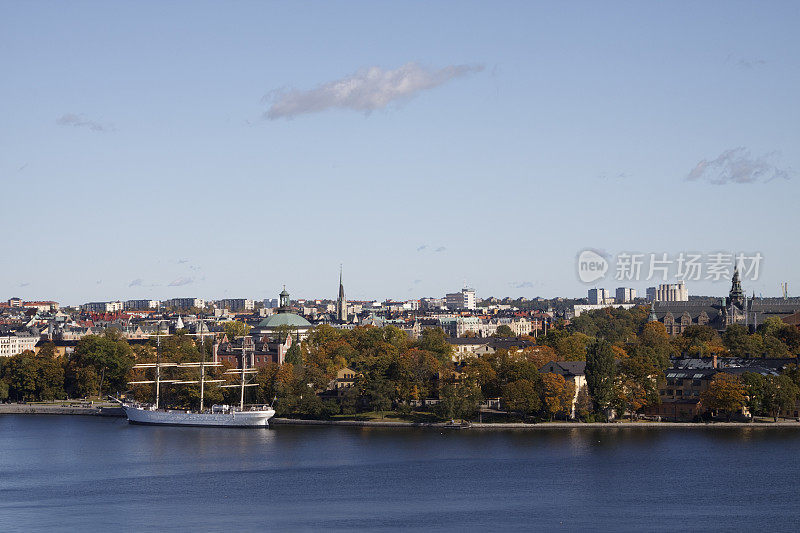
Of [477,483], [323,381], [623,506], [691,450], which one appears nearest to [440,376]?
[323,381]

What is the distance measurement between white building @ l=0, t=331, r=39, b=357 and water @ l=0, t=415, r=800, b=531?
6839 cm

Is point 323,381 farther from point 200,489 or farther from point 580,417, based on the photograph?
point 200,489

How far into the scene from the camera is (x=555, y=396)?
233 feet

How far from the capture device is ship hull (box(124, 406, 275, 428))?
77.9 m

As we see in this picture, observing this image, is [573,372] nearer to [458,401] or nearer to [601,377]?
[601,377]

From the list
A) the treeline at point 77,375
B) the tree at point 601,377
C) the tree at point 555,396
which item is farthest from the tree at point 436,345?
the tree at point 601,377

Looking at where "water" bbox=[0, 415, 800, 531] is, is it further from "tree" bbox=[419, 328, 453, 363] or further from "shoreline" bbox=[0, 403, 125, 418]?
"tree" bbox=[419, 328, 453, 363]

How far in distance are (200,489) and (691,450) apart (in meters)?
24.2

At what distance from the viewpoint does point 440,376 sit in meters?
78.7

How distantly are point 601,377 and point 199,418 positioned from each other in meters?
27.7

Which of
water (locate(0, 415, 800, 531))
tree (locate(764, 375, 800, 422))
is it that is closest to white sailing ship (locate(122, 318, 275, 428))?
water (locate(0, 415, 800, 531))

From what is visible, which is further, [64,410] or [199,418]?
[64,410]

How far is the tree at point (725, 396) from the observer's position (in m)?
69.9

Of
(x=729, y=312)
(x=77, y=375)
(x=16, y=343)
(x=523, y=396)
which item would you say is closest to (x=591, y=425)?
(x=523, y=396)
